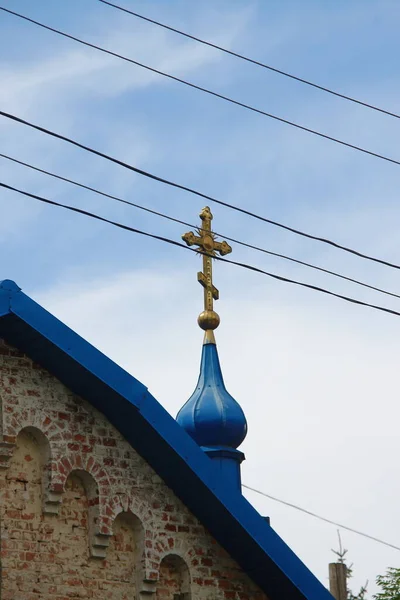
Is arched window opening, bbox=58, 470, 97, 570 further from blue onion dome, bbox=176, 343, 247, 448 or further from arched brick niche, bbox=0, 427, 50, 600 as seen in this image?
blue onion dome, bbox=176, 343, 247, 448

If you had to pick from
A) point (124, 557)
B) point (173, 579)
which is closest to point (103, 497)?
point (124, 557)

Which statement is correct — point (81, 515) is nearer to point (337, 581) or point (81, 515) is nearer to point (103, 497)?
point (103, 497)

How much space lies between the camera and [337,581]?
47.6ft

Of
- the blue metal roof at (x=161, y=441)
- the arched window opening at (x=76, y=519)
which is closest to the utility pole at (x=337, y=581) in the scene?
the blue metal roof at (x=161, y=441)

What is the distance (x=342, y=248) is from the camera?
1397 centimetres

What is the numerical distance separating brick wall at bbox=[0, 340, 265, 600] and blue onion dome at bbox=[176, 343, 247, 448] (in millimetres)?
6679

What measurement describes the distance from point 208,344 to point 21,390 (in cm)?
858

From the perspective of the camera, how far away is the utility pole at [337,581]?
14.4 metres

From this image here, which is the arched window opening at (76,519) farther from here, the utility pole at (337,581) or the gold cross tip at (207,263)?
the gold cross tip at (207,263)

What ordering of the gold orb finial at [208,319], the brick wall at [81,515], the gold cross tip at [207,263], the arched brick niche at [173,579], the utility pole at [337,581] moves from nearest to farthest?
the brick wall at [81,515] < the arched brick niche at [173,579] < the utility pole at [337,581] < the gold cross tip at [207,263] < the gold orb finial at [208,319]

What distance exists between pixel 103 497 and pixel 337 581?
2.52 metres

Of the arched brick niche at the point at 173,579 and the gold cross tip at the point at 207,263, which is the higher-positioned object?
the gold cross tip at the point at 207,263

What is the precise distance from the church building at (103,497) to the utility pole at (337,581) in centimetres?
16

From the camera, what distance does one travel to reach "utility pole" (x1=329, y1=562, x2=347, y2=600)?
568 inches
